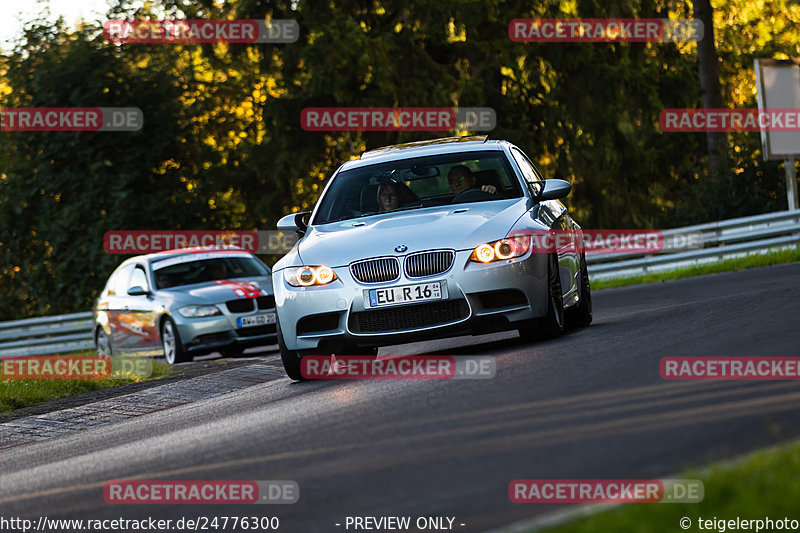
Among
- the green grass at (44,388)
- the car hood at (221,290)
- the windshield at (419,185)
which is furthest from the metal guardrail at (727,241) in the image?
the windshield at (419,185)

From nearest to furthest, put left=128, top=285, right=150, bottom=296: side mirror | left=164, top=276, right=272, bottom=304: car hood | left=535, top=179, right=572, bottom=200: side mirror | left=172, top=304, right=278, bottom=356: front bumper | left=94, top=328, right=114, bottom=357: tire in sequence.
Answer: left=535, top=179, right=572, bottom=200: side mirror < left=172, top=304, right=278, bottom=356: front bumper < left=164, top=276, right=272, bottom=304: car hood < left=128, top=285, right=150, bottom=296: side mirror < left=94, top=328, right=114, bottom=357: tire

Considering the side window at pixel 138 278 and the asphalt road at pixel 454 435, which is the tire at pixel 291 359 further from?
the side window at pixel 138 278

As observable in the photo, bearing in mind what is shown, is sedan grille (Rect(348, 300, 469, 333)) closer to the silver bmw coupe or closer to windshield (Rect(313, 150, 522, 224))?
the silver bmw coupe

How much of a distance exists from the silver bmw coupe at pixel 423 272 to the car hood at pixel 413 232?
0.01m

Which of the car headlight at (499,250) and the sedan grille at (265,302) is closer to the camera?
the car headlight at (499,250)

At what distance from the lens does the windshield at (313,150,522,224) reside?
37.5 feet

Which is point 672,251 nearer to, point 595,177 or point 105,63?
point 595,177

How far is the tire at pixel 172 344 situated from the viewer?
58.7 feet

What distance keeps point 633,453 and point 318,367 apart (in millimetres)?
5699

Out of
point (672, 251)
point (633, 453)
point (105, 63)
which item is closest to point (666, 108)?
point (672, 251)

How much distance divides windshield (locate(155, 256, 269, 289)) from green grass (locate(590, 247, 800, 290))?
300 inches

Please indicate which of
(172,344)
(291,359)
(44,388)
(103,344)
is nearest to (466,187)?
(291,359)

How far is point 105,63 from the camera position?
127 ft

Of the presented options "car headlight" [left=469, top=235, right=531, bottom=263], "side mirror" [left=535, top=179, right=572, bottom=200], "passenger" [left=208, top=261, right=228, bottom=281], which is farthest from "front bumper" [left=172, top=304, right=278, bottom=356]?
"car headlight" [left=469, top=235, right=531, bottom=263]
